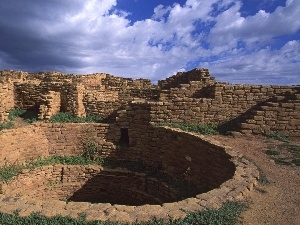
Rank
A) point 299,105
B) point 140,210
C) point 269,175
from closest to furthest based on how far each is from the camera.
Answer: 1. point 140,210
2. point 269,175
3. point 299,105

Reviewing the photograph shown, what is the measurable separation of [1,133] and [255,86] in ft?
31.4

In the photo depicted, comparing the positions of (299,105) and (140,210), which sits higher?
(299,105)

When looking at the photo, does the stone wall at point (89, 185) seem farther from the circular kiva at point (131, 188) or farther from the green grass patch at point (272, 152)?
the green grass patch at point (272, 152)

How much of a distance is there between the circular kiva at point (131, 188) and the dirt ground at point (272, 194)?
1.06 ft

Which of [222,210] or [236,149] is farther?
[236,149]

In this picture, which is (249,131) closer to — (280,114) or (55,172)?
→ (280,114)

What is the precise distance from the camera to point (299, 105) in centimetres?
992

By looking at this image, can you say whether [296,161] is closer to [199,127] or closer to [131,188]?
[199,127]

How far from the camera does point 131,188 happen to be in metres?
10.9

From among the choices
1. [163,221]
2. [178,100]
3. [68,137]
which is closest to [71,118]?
[68,137]

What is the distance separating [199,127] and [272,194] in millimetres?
4999

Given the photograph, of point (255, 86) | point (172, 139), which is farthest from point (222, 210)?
point (255, 86)

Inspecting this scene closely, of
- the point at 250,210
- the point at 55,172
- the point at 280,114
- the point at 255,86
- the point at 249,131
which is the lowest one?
the point at 55,172

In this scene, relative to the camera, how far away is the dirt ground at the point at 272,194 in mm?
4895
